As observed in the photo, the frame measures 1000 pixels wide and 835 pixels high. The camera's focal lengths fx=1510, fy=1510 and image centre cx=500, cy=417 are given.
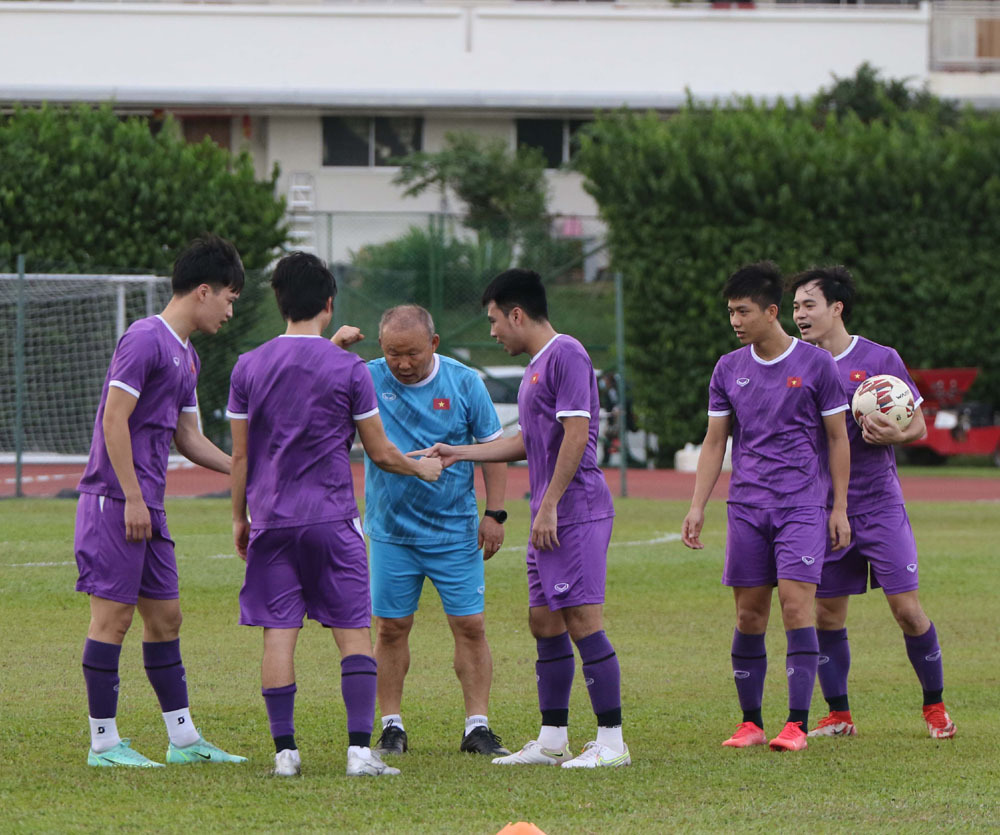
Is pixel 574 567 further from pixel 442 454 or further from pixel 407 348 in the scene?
pixel 407 348

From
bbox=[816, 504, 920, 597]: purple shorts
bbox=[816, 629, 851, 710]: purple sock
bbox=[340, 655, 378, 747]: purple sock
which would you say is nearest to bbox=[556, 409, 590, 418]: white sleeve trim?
bbox=[340, 655, 378, 747]: purple sock

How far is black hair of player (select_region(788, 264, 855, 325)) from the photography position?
7176 millimetres

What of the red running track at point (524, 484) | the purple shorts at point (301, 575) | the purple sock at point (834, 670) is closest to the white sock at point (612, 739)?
the purple shorts at point (301, 575)

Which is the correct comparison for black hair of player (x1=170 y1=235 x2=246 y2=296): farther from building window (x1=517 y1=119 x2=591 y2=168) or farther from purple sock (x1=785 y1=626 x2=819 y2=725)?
building window (x1=517 y1=119 x2=591 y2=168)

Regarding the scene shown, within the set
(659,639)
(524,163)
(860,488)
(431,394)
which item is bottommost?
(659,639)

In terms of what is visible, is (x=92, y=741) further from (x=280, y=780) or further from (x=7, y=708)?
(x=7, y=708)

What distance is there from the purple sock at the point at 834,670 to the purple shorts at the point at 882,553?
248mm

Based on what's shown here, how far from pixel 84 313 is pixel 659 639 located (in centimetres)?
1421

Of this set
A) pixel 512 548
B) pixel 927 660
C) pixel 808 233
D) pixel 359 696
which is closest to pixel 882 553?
pixel 927 660

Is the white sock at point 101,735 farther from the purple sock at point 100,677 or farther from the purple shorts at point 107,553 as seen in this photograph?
the purple shorts at point 107,553

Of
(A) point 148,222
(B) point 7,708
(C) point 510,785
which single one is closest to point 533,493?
(C) point 510,785

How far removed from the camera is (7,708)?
7.19 m

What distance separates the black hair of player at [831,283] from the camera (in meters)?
7.18

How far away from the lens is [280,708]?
19.0 ft
